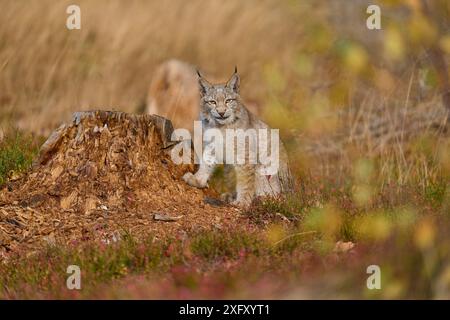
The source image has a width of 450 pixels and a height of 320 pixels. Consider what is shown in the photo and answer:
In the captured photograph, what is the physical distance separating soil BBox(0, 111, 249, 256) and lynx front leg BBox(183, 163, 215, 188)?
0.07 meters

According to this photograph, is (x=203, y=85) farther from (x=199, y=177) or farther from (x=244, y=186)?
(x=244, y=186)

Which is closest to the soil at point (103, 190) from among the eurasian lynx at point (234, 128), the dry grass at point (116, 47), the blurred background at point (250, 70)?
the eurasian lynx at point (234, 128)

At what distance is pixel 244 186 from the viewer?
27.2ft

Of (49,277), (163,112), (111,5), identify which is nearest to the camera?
(49,277)

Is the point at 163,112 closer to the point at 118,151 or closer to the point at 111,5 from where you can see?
the point at 111,5

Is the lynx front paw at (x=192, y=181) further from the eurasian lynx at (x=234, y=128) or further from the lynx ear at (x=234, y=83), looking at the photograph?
the lynx ear at (x=234, y=83)

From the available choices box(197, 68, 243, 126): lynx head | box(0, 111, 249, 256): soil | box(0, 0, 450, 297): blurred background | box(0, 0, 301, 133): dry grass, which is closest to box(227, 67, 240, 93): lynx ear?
box(197, 68, 243, 126): lynx head

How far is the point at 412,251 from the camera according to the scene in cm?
505

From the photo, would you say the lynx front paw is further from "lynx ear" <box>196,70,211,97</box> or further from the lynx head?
"lynx ear" <box>196,70,211,97</box>

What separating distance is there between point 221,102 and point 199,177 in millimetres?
819

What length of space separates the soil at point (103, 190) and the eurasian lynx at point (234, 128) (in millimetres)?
248

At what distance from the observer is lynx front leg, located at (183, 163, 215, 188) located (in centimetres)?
842
